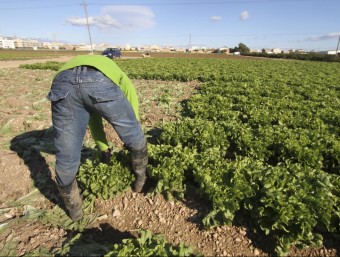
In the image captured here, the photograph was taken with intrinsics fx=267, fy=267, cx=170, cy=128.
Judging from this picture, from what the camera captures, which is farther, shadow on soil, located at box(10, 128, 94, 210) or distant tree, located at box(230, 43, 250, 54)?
distant tree, located at box(230, 43, 250, 54)

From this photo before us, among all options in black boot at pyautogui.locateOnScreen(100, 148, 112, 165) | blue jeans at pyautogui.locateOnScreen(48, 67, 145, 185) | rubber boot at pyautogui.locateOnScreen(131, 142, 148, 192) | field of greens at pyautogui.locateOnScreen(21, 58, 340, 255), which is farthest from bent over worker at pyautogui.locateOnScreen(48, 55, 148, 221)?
black boot at pyautogui.locateOnScreen(100, 148, 112, 165)

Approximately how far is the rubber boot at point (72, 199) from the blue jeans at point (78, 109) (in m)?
0.15

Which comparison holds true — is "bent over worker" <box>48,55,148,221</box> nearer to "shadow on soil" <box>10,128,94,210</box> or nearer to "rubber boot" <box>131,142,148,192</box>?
"rubber boot" <box>131,142,148,192</box>

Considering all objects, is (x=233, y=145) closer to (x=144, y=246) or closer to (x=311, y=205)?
(x=311, y=205)

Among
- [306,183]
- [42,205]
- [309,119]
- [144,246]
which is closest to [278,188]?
[306,183]

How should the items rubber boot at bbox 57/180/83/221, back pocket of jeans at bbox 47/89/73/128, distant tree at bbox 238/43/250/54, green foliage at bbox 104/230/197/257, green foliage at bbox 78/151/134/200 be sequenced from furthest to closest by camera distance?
distant tree at bbox 238/43/250/54 < green foliage at bbox 78/151/134/200 < rubber boot at bbox 57/180/83/221 < back pocket of jeans at bbox 47/89/73/128 < green foliage at bbox 104/230/197/257

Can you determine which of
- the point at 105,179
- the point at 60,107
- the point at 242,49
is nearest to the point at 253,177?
the point at 105,179

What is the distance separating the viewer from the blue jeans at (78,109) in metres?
3.38

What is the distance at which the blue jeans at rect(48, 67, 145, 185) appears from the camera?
3.38 m

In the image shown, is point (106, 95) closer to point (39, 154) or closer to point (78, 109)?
point (78, 109)

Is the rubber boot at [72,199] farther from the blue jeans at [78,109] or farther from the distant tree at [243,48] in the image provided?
the distant tree at [243,48]

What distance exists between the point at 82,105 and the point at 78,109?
2.9 inches

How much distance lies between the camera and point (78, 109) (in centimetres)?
353

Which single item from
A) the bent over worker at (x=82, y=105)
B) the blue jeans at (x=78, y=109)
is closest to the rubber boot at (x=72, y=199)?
the bent over worker at (x=82, y=105)
